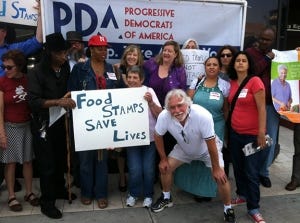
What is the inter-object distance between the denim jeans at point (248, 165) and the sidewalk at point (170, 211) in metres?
0.26

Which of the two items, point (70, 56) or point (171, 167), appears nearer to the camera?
Result: point (171, 167)

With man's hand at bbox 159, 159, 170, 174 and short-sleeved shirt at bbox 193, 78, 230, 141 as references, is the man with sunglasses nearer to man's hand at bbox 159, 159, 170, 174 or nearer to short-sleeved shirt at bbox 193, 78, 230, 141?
man's hand at bbox 159, 159, 170, 174

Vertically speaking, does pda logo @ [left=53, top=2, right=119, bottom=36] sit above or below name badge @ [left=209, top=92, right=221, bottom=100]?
above

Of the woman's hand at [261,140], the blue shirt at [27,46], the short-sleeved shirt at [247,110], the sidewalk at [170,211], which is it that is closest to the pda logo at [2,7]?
the blue shirt at [27,46]

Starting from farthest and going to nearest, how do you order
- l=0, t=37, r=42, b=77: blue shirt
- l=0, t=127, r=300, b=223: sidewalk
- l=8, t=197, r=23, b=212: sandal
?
l=0, t=37, r=42, b=77: blue shirt → l=8, t=197, r=23, b=212: sandal → l=0, t=127, r=300, b=223: sidewalk

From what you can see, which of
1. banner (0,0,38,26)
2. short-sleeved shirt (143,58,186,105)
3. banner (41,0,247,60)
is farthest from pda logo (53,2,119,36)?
short-sleeved shirt (143,58,186,105)

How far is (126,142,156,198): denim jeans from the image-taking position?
12.8 ft

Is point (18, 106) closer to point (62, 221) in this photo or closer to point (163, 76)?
point (62, 221)

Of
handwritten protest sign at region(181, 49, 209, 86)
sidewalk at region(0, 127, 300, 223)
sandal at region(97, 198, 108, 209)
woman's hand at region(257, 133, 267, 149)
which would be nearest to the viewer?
woman's hand at region(257, 133, 267, 149)

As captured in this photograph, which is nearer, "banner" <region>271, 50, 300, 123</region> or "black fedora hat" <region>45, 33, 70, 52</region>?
"black fedora hat" <region>45, 33, 70, 52</region>

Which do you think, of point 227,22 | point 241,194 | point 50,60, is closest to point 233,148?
point 241,194

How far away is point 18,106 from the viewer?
12.1 ft

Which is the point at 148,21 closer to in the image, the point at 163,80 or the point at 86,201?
the point at 163,80

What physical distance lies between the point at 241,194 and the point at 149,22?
226 centimetres
